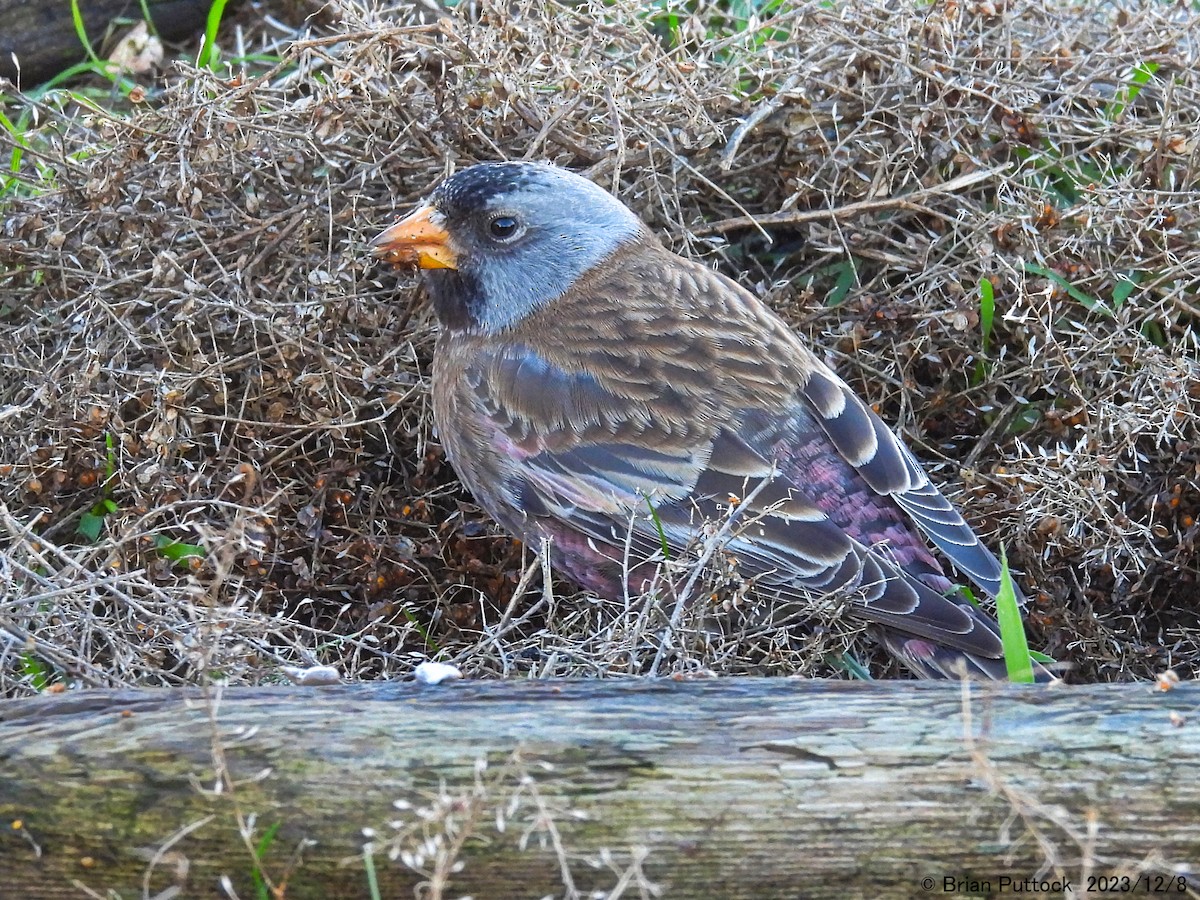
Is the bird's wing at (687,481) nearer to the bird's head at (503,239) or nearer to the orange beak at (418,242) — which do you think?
the bird's head at (503,239)

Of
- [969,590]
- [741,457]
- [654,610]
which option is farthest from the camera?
[969,590]

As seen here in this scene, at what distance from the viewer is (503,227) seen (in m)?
4.30

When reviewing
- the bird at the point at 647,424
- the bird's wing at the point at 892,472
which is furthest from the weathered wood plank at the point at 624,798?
the bird's wing at the point at 892,472

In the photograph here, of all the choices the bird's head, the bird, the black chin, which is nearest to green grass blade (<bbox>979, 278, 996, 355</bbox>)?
the bird

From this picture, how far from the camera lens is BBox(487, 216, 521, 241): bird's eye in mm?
4281

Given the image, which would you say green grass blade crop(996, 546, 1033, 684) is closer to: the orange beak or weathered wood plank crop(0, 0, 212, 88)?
the orange beak

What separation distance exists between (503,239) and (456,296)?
0.22m

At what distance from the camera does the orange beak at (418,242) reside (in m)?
4.20

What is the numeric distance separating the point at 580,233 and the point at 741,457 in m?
0.93

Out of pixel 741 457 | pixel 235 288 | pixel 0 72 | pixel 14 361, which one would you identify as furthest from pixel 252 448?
pixel 0 72

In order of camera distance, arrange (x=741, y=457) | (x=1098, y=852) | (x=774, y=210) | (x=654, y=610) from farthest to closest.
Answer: (x=774, y=210), (x=741, y=457), (x=654, y=610), (x=1098, y=852)

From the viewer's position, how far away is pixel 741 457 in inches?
153

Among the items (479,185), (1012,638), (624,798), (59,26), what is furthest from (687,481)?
(59,26)

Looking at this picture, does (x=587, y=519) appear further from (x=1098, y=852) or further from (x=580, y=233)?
(x=1098, y=852)
